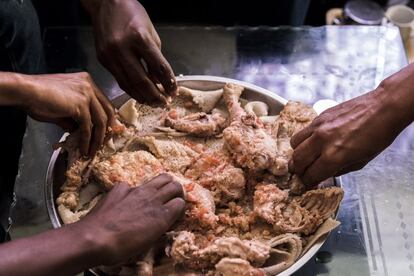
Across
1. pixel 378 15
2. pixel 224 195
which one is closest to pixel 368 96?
pixel 224 195

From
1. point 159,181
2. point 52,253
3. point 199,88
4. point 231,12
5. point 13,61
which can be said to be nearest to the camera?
point 52,253

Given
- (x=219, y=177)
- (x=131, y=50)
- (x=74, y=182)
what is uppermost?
(x=131, y=50)

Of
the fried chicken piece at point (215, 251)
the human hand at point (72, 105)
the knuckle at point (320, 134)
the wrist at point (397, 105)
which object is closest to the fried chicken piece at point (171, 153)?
the human hand at point (72, 105)

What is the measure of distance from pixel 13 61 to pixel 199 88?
2.15 feet

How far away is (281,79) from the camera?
199cm

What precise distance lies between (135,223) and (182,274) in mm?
213

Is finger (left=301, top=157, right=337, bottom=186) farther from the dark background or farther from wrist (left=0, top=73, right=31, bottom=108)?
the dark background

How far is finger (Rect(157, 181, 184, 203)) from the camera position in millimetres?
1299

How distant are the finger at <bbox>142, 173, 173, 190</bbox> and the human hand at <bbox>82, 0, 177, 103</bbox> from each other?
1.14 ft

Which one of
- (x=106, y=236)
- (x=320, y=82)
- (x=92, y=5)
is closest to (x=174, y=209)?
(x=106, y=236)

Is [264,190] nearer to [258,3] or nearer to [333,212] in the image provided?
[333,212]

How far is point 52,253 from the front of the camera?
3.67 feet

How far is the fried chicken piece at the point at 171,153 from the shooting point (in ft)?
5.05

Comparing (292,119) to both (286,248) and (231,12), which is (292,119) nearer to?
(286,248)
